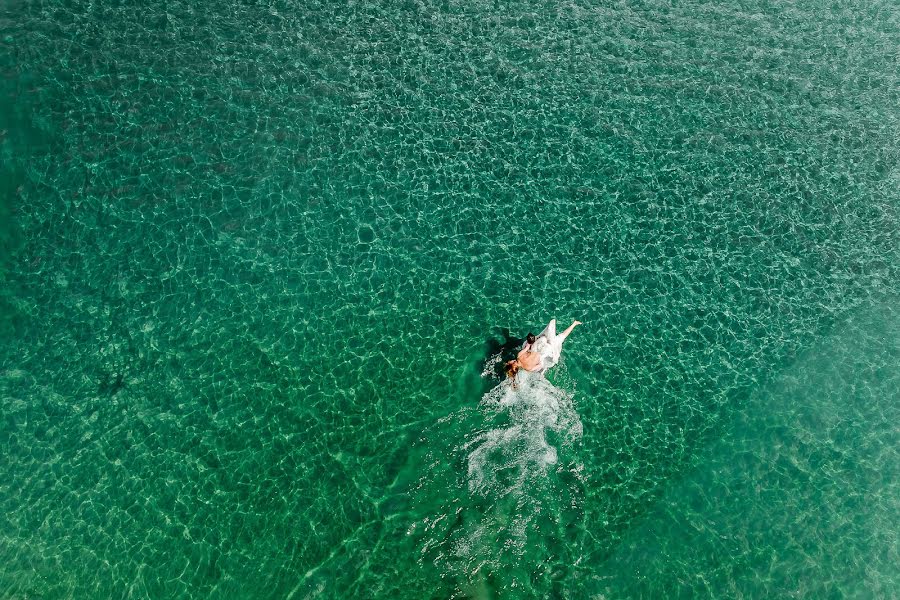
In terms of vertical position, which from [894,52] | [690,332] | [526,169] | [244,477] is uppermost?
[894,52]

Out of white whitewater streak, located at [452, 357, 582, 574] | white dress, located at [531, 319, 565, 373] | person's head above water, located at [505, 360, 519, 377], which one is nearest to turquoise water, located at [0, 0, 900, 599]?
white whitewater streak, located at [452, 357, 582, 574]

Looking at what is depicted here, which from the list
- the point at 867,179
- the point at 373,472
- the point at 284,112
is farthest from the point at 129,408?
the point at 867,179

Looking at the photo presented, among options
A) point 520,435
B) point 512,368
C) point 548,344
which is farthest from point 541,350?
point 520,435

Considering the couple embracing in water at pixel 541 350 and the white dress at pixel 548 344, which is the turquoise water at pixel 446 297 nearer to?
the couple embracing in water at pixel 541 350

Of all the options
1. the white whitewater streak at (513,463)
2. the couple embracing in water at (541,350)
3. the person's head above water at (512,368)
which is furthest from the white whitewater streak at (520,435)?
the couple embracing in water at (541,350)

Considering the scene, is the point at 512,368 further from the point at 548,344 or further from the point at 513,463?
the point at 513,463

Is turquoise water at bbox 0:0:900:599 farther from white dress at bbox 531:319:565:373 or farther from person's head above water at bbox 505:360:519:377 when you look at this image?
white dress at bbox 531:319:565:373

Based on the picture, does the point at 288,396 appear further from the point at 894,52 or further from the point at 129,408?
the point at 894,52

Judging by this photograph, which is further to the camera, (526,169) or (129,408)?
(526,169)
